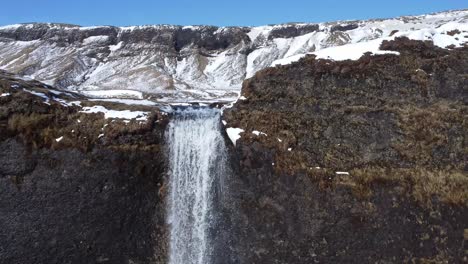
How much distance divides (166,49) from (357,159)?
408 ft

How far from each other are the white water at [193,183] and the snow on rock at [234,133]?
0.53m

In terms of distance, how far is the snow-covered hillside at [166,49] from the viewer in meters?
122

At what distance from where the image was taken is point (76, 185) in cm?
2316

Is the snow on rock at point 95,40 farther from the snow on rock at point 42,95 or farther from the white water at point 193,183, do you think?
the white water at point 193,183

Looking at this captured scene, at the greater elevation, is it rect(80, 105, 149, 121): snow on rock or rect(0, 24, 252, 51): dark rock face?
rect(0, 24, 252, 51): dark rock face

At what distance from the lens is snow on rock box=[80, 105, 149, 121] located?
2514cm

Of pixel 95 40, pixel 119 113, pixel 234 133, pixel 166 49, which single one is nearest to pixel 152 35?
pixel 166 49

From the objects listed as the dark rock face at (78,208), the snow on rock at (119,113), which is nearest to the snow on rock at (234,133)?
the snow on rock at (119,113)

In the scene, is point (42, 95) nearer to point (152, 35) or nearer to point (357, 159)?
point (357, 159)

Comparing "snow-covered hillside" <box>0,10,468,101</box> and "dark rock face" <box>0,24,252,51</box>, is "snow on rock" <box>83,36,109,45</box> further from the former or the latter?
"dark rock face" <box>0,24,252,51</box>

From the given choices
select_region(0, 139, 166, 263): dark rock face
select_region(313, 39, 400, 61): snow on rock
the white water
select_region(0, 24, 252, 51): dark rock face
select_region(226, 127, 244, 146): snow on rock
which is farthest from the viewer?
select_region(0, 24, 252, 51): dark rock face

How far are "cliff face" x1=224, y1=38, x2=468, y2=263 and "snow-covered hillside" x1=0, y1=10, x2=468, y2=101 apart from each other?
8723 cm

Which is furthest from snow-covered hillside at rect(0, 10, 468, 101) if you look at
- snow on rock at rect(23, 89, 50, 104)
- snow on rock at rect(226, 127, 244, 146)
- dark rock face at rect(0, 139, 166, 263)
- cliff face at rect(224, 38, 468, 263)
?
dark rock face at rect(0, 139, 166, 263)

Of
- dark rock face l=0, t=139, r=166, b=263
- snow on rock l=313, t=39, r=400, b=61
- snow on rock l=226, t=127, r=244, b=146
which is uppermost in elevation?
snow on rock l=313, t=39, r=400, b=61
